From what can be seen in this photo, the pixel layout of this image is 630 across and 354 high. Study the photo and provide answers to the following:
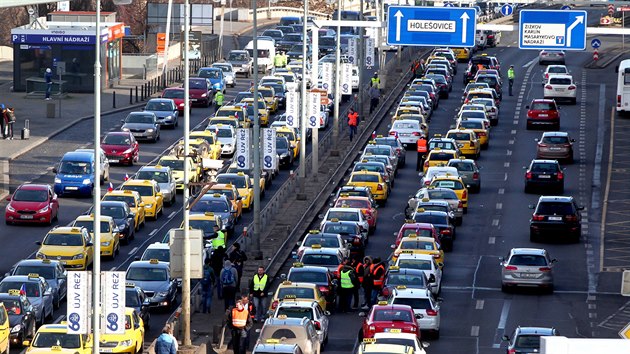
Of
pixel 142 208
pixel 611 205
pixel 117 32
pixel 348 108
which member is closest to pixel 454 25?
pixel 142 208

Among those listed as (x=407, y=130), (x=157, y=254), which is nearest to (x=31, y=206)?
(x=157, y=254)

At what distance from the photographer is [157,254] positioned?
4694 cm

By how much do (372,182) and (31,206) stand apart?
12531mm

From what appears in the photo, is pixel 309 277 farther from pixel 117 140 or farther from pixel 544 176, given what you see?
pixel 117 140

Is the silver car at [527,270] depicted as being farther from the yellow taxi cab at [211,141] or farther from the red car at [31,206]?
the yellow taxi cab at [211,141]

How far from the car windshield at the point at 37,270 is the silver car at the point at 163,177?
1501 centimetres

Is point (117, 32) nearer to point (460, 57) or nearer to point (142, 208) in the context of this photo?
point (460, 57)

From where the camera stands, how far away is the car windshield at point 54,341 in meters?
36.0

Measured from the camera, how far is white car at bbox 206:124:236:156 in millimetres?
69062

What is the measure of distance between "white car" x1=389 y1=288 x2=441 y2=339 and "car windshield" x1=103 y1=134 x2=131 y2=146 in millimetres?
26932

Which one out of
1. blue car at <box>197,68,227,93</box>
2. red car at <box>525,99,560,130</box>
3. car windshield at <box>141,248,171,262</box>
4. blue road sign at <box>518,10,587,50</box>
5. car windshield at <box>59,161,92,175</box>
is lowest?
car windshield at <box>141,248,171,262</box>

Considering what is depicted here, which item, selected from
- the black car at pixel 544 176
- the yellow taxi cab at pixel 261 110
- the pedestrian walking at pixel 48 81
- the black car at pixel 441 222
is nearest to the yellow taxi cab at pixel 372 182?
the black car at pixel 544 176

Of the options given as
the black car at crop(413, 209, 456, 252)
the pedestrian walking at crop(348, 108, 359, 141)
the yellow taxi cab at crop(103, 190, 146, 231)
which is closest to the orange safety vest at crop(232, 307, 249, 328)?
the black car at crop(413, 209, 456, 252)

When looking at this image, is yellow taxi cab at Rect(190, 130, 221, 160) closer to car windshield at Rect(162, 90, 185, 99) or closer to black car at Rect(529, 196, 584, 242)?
car windshield at Rect(162, 90, 185, 99)
